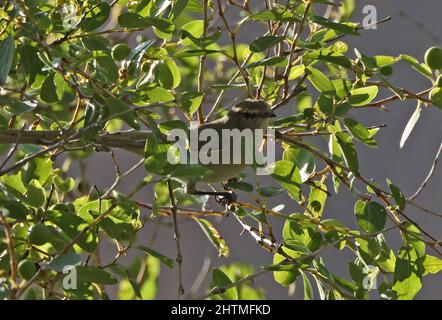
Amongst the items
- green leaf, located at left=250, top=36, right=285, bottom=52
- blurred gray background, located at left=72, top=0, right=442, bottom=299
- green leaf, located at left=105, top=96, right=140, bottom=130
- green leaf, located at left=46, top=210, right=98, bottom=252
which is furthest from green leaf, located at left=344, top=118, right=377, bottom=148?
blurred gray background, located at left=72, top=0, right=442, bottom=299

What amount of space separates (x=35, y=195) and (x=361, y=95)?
103 cm

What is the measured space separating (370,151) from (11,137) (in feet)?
14.0

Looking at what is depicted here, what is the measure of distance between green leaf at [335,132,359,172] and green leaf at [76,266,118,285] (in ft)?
2.60

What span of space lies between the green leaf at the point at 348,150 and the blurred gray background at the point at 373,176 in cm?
311

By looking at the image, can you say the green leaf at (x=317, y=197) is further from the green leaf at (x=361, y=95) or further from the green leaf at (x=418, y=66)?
the green leaf at (x=418, y=66)

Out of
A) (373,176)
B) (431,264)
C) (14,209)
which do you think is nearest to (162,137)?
(14,209)

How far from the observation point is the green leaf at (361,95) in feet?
7.47

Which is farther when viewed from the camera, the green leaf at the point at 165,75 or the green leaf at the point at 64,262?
the green leaf at the point at 165,75

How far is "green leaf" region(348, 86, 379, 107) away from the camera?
7.47 feet

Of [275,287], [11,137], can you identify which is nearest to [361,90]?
[11,137]

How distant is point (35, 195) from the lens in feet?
6.98

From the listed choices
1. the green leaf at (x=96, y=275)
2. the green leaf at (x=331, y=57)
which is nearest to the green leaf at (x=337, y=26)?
the green leaf at (x=331, y=57)

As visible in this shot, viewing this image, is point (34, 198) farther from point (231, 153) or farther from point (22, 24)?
point (231, 153)
